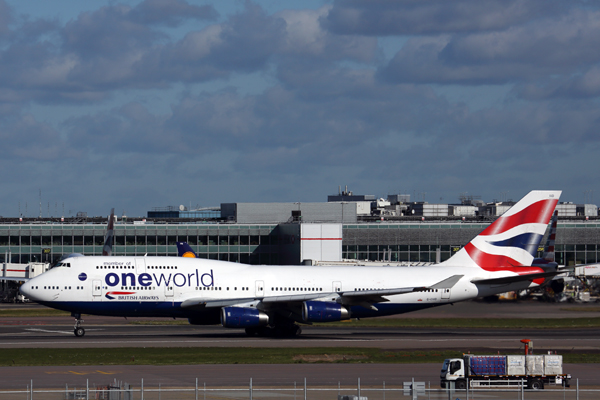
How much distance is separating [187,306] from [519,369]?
23.7 meters

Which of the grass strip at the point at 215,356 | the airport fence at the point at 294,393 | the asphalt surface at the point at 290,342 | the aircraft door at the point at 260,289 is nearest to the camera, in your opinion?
the airport fence at the point at 294,393

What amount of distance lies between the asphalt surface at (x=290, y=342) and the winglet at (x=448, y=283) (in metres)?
3.29

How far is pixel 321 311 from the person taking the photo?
48.4 meters

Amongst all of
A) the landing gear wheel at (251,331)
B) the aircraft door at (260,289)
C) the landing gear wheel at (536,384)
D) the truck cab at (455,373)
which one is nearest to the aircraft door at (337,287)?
the aircraft door at (260,289)

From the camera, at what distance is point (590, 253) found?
115000 millimetres

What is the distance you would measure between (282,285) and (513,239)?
645 inches

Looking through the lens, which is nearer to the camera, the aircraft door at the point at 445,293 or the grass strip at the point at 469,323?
the aircraft door at the point at 445,293

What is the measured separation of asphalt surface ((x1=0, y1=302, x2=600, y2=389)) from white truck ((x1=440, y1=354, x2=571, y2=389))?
153 centimetres

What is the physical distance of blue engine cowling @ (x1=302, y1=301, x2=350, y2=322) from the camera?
48250mm

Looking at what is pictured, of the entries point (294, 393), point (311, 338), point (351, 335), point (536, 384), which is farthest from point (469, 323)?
point (294, 393)

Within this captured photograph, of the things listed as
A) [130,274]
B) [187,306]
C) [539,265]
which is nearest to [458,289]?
[539,265]

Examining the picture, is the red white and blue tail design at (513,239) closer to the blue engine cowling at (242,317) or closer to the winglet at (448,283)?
the winglet at (448,283)

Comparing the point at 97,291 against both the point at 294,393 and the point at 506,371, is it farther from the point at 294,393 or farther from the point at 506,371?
the point at 506,371

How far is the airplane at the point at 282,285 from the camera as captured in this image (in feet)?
159
